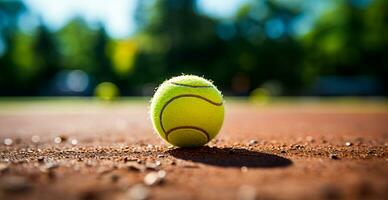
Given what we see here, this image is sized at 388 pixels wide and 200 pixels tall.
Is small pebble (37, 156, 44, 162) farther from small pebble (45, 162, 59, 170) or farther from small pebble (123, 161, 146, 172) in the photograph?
small pebble (123, 161, 146, 172)

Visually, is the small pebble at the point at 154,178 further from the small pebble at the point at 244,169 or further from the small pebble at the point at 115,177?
the small pebble at the point at 244,169

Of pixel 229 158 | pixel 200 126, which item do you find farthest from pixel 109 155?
pixel 229 158

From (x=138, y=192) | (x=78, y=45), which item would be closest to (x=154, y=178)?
(x=138, y=192)

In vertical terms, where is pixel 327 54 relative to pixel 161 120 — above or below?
above

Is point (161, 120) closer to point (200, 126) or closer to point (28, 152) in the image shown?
point (200, 126)

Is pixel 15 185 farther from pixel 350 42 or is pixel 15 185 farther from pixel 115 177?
pixel 350 42

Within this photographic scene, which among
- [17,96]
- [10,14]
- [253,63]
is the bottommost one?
[17,96]

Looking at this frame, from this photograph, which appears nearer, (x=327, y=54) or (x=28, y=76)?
(x=28, y=76)
